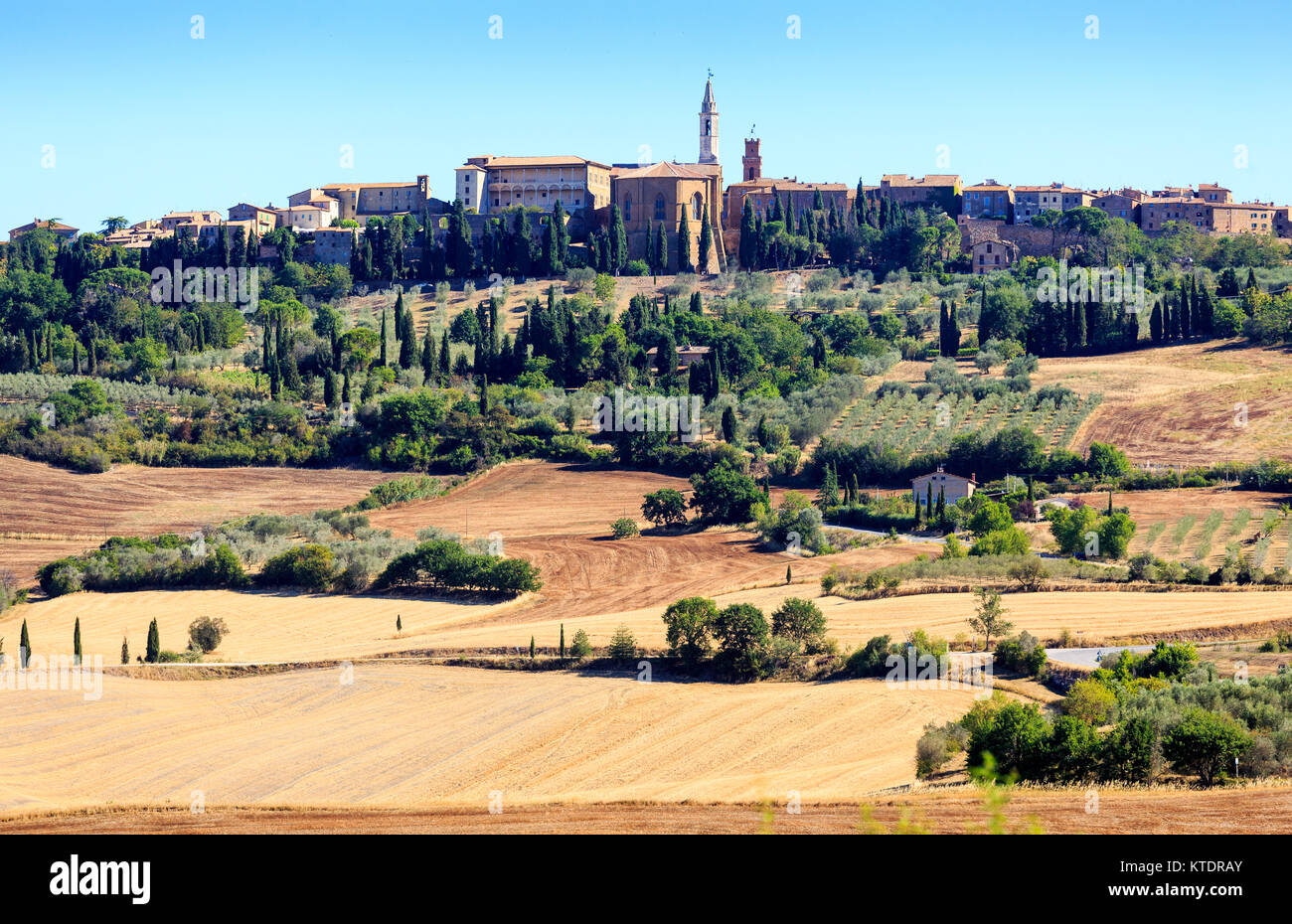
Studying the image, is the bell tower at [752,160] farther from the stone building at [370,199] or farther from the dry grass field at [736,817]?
the dry grass field at [736,817]

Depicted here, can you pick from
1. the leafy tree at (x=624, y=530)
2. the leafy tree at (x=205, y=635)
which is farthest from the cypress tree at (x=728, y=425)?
the leafy tree at (x=205, y=635)

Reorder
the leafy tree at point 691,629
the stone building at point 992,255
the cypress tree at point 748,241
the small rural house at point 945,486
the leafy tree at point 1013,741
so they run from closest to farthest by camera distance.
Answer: the leafy tree at point 1013,741 → the leafy tree at point 691,629 → the small rural house at point 945,486 → the cypress tree at point 748,241 → the stone building at point 992,255

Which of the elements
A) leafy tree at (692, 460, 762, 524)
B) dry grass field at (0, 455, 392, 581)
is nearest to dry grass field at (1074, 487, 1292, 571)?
leafy tree at (692, 460, 762, 524)

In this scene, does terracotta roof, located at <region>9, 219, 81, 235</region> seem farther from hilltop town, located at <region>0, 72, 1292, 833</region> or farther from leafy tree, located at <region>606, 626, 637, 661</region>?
leafy tree, located at <region>606, 626, 637, 661</region>

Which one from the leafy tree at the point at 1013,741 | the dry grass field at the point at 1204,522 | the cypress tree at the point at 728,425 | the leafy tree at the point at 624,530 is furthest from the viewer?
the cypress tree at the point at 728,425
